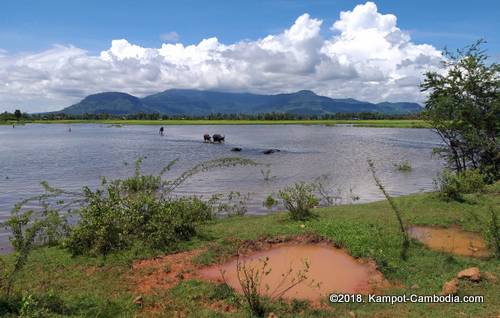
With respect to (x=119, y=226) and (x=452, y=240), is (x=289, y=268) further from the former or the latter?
(x=452, y=240)

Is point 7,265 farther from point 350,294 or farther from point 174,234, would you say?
point 350,294

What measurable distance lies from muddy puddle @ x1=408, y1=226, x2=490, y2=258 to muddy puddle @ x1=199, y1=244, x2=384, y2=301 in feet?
8.47

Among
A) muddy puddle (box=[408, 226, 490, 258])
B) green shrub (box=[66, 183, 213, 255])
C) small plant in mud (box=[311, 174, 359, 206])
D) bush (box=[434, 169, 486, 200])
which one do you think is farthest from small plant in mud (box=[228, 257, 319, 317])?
small plant in mud (box=[311, 174, 359, 206])

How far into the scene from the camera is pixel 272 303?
7.64 m

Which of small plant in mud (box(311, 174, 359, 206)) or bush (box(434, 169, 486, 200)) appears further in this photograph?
small plant in mud (box(311, 174, 359, 206))

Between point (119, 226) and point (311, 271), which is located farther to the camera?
point (119, 226)

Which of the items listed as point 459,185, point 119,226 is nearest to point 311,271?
point 119,226

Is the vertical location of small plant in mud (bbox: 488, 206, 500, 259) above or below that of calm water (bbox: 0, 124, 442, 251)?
above

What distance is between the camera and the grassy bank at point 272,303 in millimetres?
7385

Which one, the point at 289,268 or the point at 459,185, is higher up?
the point at 459,185

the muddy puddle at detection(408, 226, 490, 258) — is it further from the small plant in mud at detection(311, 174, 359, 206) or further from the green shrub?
the green shrub

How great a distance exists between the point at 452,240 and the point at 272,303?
6513mm

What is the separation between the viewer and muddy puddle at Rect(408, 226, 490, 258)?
1048cm

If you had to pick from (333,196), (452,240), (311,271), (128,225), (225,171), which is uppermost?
(128,225)
